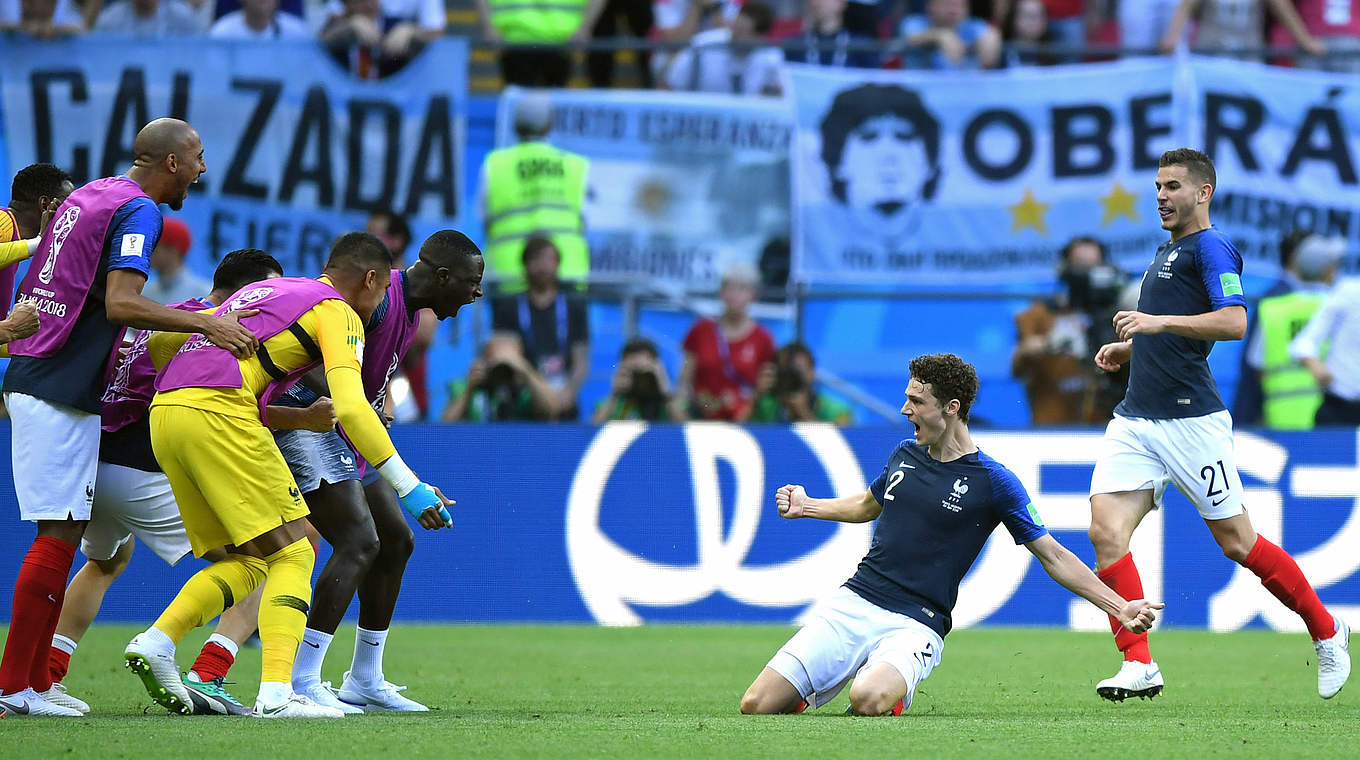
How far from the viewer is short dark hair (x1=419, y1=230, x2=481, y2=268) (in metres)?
6.75

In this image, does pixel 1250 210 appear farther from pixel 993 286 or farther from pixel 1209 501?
pixel 1209 501

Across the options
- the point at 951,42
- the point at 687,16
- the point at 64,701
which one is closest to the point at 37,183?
the point at 64,701

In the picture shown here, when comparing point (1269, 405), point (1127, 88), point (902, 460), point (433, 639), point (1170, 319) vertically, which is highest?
point (1127, 88)

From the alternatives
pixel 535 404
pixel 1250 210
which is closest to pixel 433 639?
pixel 535 404

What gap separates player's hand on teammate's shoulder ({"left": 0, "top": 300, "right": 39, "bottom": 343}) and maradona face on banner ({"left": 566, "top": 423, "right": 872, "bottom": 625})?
5392mm

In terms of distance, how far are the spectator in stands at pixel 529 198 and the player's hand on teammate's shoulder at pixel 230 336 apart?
6518 mm

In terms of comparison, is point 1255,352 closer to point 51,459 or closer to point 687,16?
point 687,16

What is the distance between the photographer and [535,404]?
39.4ft

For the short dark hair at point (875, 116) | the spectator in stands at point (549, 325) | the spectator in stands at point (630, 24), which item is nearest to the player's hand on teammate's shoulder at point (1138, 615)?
the spectator in stands at point (549, 325)

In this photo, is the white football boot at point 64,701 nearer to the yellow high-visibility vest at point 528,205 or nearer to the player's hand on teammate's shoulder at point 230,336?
the player's hand on teammate's shoulder at point 230,336

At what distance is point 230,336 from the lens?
20.2 feet

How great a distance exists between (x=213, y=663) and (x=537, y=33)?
8399 mm

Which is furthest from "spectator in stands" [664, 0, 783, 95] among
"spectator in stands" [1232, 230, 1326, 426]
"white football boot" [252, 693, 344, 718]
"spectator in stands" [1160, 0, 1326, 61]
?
"white football boot" [252, 693, 344, 718]

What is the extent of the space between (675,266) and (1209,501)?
6.38m
